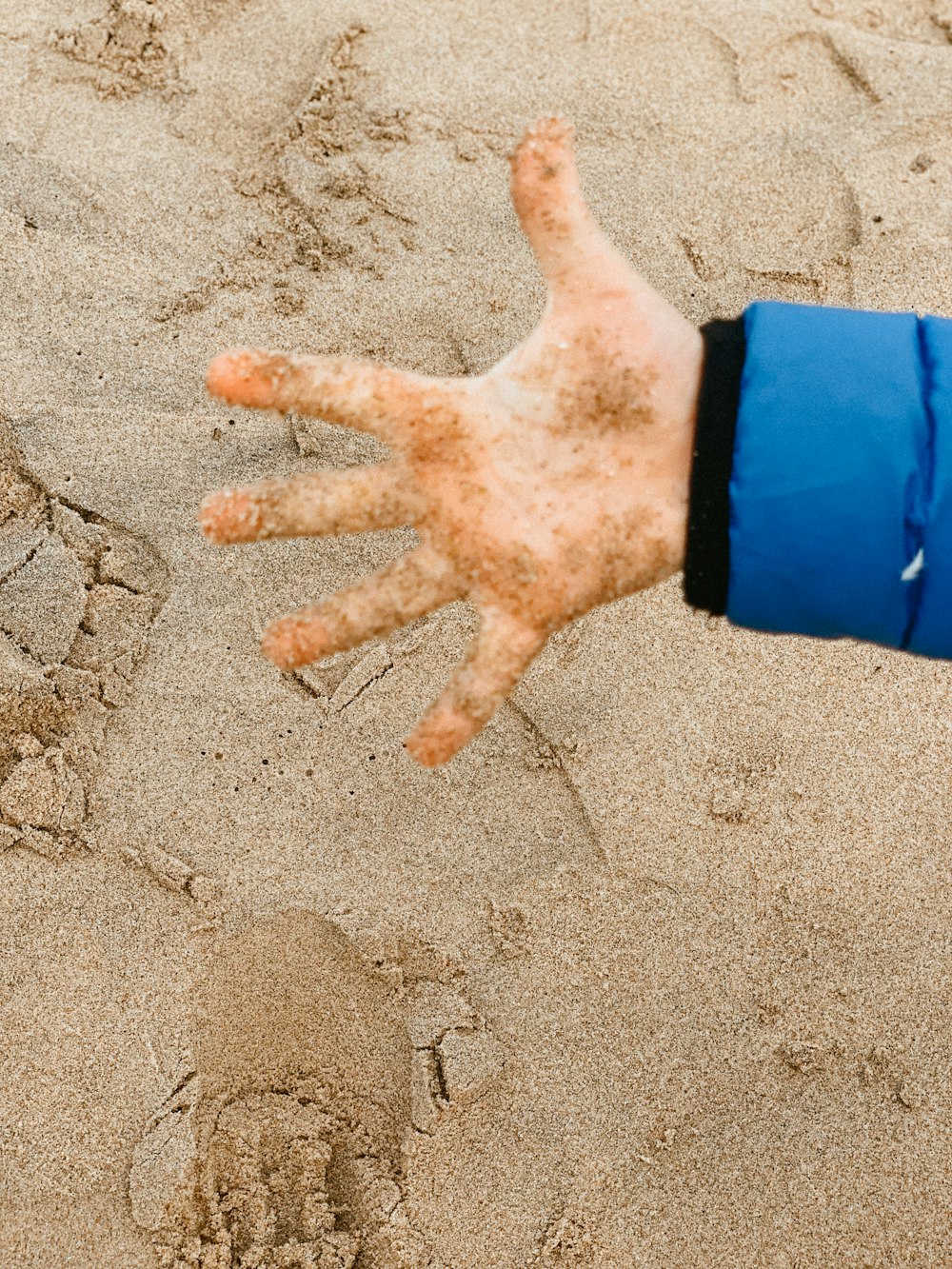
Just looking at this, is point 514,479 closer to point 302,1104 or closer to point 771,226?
point 302,1104

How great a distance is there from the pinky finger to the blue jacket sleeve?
282mm

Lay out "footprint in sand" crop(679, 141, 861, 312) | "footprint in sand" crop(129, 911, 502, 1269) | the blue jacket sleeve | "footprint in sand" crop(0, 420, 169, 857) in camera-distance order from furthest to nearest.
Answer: "footprint in sand" crop(679, 141, 861, 312)
"footprint in sand" crop(0, 420, 169, 857)
"footprint in sand" crop(129, 911, 502, 1269)
the blue jacket sleeve

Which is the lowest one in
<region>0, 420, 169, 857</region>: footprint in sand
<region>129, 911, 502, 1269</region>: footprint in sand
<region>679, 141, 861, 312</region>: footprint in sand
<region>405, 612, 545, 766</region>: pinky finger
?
<region>129, 911, 502, 1269</region>: footprint in sand

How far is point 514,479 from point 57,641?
3.49 feet

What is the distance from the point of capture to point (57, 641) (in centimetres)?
198

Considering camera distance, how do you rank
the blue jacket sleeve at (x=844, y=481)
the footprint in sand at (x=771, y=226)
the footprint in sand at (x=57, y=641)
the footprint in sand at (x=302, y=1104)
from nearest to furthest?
the blue jacket sleeve at (x=844, y=481) → the footprint in sand at (x=302, y=1104) → the footprint in sand at (x=57, y=641) → the footprint in sand at (x=771, y=226)

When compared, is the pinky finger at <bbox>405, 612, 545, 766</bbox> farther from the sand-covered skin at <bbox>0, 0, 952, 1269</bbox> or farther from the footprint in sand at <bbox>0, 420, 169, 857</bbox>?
the footprint in sand at <bbox>0, 420, 169, 857</bbox>

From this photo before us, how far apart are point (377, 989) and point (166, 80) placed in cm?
207

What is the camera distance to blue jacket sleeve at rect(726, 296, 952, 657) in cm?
127

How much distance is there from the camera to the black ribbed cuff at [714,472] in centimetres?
132

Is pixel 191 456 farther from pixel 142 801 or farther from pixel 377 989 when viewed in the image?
pixel 377 989

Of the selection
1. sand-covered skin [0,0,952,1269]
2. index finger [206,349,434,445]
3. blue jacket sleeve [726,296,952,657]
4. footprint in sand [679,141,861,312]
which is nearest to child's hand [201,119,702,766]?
index finger [206,349,434,445]

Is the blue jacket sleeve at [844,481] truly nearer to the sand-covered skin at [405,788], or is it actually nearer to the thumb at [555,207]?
the thumb at [555,207]

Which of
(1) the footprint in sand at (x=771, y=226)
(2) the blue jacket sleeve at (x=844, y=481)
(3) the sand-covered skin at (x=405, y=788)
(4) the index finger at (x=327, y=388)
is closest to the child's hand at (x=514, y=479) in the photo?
(4) the index finger at (x=327, y=388)
